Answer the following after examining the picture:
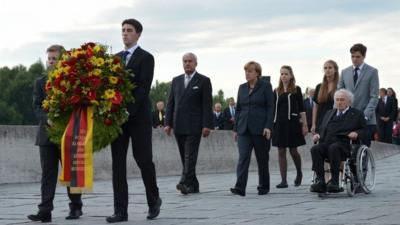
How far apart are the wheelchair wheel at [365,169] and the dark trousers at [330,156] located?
207 millimetres

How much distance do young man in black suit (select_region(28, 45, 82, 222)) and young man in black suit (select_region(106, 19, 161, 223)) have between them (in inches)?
26.1

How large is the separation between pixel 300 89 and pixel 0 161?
530 cm

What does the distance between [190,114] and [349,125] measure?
89.7 inches

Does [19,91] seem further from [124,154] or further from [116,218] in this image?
[116,218]

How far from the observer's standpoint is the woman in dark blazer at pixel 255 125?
1391 centimetres

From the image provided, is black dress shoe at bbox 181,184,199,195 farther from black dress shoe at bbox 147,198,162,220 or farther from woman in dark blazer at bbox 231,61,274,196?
black dress shoe at bbox 147,198,162,220

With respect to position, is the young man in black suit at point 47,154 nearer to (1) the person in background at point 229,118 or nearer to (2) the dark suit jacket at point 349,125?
(2) the dark suit jacket at point 349,125

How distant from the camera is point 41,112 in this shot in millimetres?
10469

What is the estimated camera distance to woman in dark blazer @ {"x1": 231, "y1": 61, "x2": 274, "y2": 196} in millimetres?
13914

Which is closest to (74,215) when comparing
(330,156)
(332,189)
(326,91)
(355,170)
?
(332,189)

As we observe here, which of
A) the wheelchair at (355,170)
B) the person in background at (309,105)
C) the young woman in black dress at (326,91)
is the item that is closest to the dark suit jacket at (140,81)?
the wheelchair at (355,170)

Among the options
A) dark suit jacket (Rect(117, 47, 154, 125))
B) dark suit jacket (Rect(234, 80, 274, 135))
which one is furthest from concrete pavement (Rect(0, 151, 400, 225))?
dark suit jacket (Rect(117, 47, 154, 125))

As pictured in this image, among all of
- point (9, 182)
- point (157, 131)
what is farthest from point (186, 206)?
point (157, 131)

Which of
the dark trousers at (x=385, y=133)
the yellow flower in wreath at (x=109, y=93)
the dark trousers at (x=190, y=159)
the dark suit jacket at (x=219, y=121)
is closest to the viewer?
the yellow flower in wreath at (x=109, y=93)
